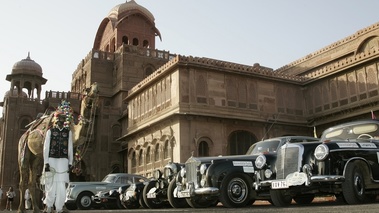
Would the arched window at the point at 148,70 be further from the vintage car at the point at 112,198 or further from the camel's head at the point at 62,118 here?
the camel's head at the point at 62,118

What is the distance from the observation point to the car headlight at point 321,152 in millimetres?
8258

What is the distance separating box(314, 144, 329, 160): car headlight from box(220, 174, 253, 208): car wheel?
238 cm

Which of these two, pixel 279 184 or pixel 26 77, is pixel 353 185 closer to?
pixel 279 184

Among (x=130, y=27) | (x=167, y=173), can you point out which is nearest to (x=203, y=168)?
(x=167, y=173)

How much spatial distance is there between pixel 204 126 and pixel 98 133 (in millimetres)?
15098

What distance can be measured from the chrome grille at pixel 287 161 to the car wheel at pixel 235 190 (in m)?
1.27

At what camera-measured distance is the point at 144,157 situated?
94.9 ft

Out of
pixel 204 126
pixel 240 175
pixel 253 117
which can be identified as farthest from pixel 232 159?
pixel 253 117

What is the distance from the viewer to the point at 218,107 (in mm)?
25672

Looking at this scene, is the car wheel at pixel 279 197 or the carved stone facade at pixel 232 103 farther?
the carved stone facade at pixel 232 103

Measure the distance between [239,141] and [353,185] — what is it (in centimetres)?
1819

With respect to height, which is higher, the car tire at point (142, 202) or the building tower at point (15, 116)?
the building tower at point (15, 116)

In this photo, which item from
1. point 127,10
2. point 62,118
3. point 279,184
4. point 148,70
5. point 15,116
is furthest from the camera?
point 127,10

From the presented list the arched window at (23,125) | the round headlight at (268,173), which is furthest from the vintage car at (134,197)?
the arched window at (23,125)
